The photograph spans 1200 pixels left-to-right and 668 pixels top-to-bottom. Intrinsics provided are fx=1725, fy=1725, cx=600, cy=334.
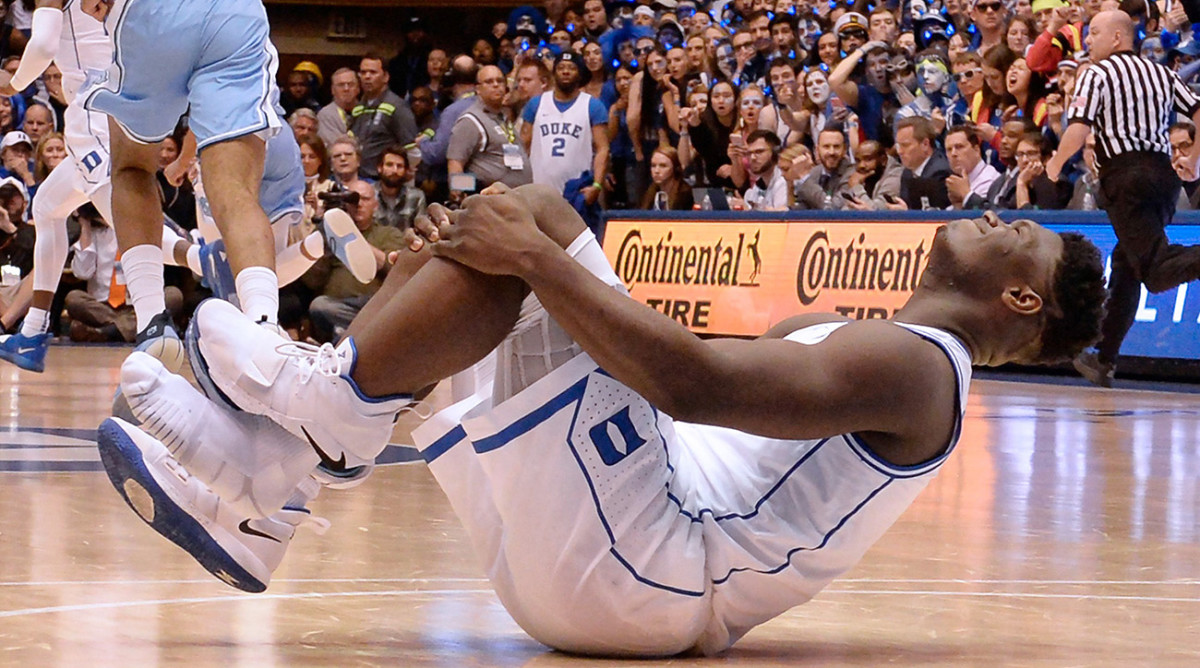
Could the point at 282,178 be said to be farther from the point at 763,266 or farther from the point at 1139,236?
the point at 763,266

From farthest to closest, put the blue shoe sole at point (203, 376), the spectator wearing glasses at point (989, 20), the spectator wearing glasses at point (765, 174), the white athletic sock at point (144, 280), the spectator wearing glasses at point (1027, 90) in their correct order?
the spectator wearing glasses at point (765, 174) → the spectator wearing glasses at point (989, 20) → the spectator wearing glasses at point (1027, 90) → the white athletic sock at point (144, 280) → the blue shoe sole at point (203, 376)

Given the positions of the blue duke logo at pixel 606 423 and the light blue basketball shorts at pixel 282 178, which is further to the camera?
the light blue basketball shorts at pixel 282 178

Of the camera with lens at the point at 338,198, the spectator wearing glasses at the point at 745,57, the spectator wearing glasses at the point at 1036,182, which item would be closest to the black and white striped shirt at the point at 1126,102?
the spectator wearing glasses at the point at 1036,182

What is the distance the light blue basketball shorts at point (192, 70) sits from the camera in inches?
189

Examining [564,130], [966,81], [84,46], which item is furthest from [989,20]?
[84,46]

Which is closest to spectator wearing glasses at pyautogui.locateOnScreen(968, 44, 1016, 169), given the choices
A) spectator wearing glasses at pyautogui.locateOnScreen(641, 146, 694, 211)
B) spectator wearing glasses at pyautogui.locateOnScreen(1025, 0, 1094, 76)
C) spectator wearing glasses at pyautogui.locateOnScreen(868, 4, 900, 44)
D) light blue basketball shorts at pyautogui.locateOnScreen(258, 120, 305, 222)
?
spectator wearing glasses at pyautogui.locateOnScreen(1025, 0, 1094, 76)

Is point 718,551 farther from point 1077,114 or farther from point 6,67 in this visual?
point 6,67

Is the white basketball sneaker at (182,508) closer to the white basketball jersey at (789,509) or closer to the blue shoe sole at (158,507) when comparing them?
the blue shoe sole at (158,507)

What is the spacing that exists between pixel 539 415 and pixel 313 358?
1.08 feet

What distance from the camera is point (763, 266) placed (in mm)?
11227

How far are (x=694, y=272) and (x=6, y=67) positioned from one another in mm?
7276

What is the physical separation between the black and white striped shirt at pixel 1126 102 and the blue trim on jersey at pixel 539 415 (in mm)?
6831

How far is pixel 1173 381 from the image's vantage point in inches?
370

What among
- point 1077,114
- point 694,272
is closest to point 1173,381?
point 1077,114
